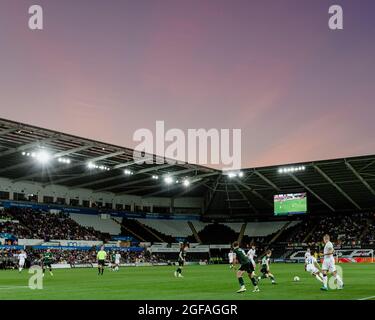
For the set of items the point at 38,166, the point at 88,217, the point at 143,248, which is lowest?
the point at 143,248

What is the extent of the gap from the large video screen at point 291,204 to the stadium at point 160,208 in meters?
0.15

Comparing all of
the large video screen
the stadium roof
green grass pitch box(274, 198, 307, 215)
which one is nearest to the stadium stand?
the stadium roof

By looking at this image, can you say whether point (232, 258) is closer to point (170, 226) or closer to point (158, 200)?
point (170, 226)

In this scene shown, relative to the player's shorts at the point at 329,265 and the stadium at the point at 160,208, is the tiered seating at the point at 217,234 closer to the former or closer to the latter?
the stadium at the point at 160,208

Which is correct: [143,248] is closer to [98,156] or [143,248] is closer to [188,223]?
[188,223]

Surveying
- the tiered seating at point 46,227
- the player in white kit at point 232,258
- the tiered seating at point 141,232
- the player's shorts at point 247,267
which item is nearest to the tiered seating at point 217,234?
the tiered seating at point 141,232

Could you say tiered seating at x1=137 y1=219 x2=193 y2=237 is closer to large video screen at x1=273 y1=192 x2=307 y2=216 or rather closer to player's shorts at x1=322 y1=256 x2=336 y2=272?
large video screen at x1=273 y1=192 x2=307 y2=216

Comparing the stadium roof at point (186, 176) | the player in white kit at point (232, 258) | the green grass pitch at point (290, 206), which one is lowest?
the player in white kit at point (232, 258)

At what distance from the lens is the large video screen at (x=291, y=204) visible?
73.2m

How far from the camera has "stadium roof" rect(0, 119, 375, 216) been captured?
189ft

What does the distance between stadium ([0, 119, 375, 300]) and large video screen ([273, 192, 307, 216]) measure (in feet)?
0.49

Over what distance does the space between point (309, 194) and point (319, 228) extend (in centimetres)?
761
